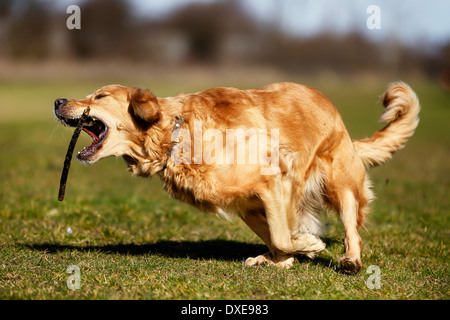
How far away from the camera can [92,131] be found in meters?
5.01

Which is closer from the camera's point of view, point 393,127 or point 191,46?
point 393,127

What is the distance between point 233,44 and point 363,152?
49.3 m

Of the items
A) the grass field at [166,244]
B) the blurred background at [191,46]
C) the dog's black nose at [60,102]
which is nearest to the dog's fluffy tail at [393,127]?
the grass field at [166,244]

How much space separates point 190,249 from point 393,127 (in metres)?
2.65

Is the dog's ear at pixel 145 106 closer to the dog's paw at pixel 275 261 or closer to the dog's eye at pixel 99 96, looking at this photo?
the dog's eye at pixel 99 96

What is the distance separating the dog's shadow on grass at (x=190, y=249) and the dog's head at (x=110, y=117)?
119cm

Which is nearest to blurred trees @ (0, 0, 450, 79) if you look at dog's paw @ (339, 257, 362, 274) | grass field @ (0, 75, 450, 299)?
grass field @ (0, 75, 450, 299)

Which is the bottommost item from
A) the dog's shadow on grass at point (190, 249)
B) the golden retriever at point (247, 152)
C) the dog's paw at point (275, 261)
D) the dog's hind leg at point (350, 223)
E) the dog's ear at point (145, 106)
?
the dog's shadow on grass at point (190, 249)

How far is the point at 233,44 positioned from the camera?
53.7m

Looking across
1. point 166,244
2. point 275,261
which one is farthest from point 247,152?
point 166,244

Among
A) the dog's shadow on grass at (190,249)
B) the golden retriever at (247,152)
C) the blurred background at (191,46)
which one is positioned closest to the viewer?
the golden retriever at (247,152)

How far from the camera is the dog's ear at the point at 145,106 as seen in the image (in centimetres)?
455

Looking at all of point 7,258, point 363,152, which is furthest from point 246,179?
point 7,258

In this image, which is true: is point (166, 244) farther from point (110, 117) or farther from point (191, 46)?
point (191, 46)
